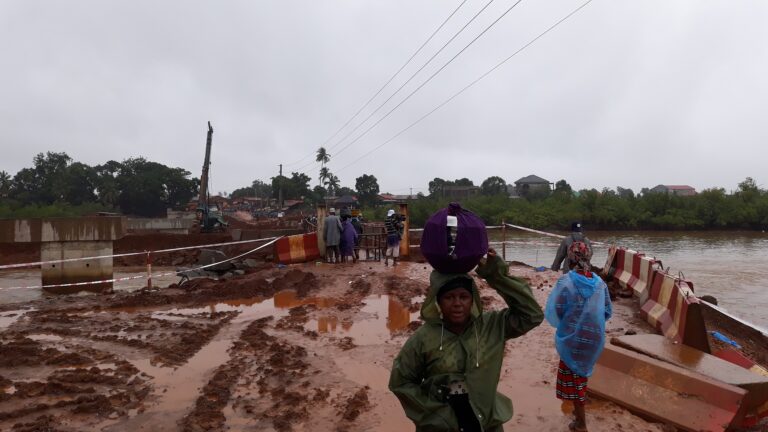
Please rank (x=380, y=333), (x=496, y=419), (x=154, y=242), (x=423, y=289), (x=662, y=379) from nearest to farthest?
(x=496, y=419)
(x=662, y=379)
(x=380, y=333)
(x=423, y=289)
(x=154, y=242)

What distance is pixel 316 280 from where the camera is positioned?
1033cm

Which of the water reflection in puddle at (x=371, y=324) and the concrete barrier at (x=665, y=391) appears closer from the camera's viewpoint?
the concrete barrier at (x=665, y=391)

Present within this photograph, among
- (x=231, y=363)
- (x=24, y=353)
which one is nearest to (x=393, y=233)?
(x=231, y=363)

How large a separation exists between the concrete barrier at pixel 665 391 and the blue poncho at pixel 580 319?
0.72 meters

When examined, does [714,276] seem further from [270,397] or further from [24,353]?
[24,353]

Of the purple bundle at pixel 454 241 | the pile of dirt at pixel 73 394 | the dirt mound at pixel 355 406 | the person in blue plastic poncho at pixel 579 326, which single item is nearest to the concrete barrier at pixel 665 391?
the person in blue plastic poncho at pixel 579 326

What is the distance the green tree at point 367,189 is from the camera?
260 feet

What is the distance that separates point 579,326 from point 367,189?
7604 centimetres

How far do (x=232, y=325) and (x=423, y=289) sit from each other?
3749 millimetres

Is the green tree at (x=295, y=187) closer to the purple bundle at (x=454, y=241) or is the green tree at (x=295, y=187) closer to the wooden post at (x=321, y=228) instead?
the wooden post at (x=321, y=228)

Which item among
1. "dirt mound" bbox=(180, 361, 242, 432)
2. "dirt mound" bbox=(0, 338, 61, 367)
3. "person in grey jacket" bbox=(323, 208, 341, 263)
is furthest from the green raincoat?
"person in grey jacket" bbox=(323, 208, 341, 263)

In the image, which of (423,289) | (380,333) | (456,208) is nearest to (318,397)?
(380,333)

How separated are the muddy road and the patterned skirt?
0.29 metres

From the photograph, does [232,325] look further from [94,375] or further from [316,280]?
[316,280]
